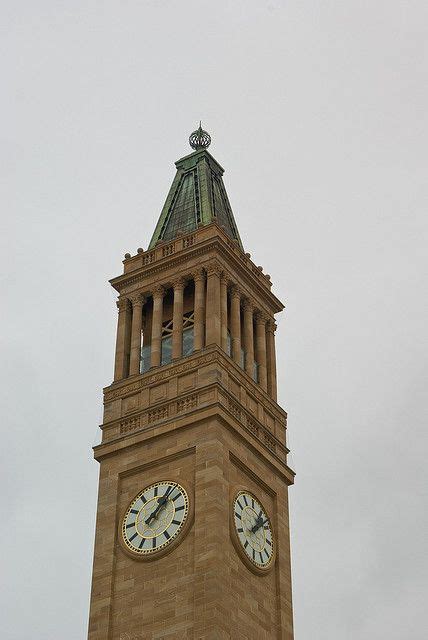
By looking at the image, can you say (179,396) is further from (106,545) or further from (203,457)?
(106,545)

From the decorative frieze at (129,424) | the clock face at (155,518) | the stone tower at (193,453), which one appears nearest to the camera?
the stone tower at (193,453)

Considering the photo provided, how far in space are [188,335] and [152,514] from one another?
37.6ft

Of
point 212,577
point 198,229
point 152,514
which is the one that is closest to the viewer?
point 212,577

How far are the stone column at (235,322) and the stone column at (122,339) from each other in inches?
229

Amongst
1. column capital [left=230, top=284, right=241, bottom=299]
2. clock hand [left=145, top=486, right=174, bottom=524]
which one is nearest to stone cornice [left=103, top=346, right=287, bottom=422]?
column capital [left=230, top=284, right=241, bottom=299]

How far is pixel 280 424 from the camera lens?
6894 cm

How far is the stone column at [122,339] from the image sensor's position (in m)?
69.0


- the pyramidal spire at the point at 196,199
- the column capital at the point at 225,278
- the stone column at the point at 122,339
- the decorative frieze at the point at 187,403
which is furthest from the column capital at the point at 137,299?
the decorative frieze at the point at 187,403

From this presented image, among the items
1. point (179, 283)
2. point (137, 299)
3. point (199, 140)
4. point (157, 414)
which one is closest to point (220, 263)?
point (179, 283)

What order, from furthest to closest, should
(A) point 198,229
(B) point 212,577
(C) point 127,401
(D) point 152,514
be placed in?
(A) point 198,229 → (C) point 127,401 → (D) point 152,514 → (B) point 212,577

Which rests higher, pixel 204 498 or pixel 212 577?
pixel 204 498

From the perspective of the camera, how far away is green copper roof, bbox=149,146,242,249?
75000mm

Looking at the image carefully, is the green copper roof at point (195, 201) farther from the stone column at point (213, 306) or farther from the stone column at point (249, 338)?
the stone column at point (249, 338)

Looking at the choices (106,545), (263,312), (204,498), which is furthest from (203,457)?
(263,312)
